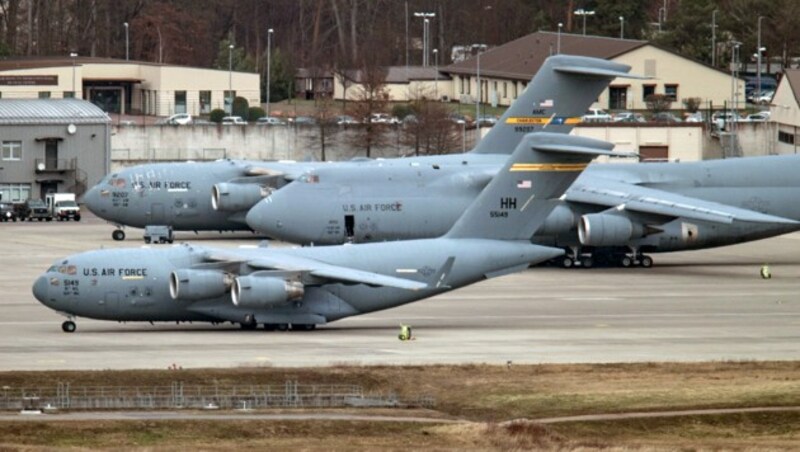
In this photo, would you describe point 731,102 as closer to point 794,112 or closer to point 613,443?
point 794,112

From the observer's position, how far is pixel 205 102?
133m

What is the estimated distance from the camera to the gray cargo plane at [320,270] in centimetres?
5409

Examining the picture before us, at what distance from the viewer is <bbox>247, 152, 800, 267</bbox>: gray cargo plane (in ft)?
241

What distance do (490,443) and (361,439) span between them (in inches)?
103

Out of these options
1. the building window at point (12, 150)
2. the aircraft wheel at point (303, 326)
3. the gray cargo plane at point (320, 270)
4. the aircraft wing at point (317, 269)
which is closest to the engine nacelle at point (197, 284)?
the gray cargo plane at point (320, 270)

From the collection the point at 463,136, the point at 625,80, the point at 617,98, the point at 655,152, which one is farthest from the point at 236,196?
the point at 617,98

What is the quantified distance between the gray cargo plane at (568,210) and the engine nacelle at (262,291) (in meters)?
19.5

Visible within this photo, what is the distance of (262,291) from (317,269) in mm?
1638

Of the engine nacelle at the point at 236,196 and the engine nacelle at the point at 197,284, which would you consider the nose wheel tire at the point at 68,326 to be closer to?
the engine nacelle at the point at 197,284

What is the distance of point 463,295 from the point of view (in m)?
65.4

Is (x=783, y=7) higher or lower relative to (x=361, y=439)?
higher

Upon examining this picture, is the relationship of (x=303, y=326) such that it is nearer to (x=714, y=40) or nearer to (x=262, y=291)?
(x=262, y=291)

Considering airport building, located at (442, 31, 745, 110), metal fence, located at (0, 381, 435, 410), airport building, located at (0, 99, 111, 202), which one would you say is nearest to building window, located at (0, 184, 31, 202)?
airport building, located at (0, 99, 111, 202)

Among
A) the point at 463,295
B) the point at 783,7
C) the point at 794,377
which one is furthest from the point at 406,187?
the point at 783,7
